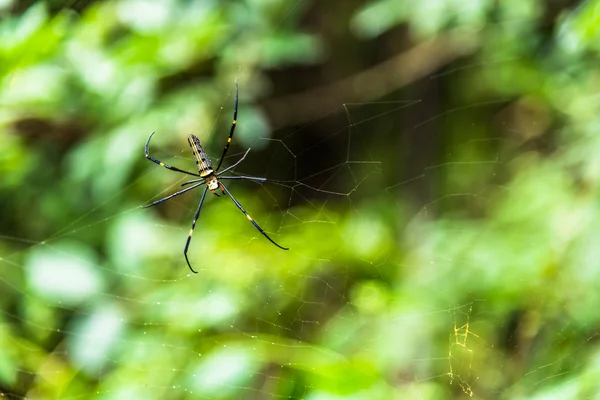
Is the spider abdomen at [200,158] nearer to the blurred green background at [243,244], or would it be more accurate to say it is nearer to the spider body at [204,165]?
the spider body at [204,165]

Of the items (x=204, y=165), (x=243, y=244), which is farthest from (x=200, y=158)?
(x=243, y=244)

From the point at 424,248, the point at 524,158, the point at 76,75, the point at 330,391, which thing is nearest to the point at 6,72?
the point at 76,75

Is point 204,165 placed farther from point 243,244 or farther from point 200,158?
point 243,244

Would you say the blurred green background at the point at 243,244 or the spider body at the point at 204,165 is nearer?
the blurred green background at the point at 243,244

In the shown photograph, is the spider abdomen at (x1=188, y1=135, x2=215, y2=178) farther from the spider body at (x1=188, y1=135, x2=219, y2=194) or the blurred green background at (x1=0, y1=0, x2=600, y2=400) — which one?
the blurred green background at (x1=0, y1=0, x2=600, y2=400)

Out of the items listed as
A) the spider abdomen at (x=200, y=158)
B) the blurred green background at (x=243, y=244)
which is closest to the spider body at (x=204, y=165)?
the spider abdomen at (x=200, y=158)

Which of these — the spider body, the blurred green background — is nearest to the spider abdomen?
the spider body
